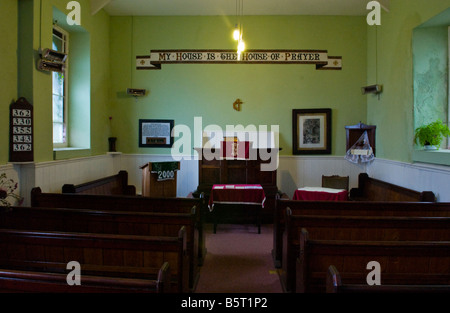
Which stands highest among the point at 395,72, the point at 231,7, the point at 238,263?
the point at 231,7

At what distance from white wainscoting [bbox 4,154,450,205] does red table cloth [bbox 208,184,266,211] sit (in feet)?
5.01

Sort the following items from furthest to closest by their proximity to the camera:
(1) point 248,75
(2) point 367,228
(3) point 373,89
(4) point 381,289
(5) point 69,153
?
1. (1) point 248,75
2. (3) point 373,89
3. (5) point 69,153
4. (2) point 367,228
5. (4) point 381,289

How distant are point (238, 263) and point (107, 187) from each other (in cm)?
318

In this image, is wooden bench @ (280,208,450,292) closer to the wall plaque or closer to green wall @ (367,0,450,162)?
green wall @ (367,0,450,162)

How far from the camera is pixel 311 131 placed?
6.75 metres

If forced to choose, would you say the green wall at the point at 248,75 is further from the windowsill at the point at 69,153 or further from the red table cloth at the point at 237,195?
the red table cloth at the point at 237,195

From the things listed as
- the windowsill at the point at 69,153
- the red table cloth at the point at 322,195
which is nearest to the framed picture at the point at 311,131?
the red table cloth at the point at 322,195

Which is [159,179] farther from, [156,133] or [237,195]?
[156,133]

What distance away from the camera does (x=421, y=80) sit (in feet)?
16.0

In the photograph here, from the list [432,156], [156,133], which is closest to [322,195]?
[432,156]

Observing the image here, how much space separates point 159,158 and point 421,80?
509 centimetres

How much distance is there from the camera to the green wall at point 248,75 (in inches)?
264
